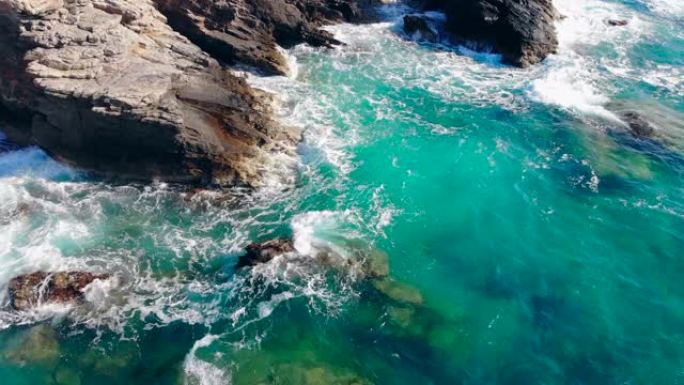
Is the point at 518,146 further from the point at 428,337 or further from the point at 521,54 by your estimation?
the point at 428,337

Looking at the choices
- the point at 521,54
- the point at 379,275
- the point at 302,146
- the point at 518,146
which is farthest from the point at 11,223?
the point at 521,54

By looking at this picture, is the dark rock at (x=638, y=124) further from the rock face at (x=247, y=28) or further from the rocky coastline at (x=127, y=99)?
the rocky coastline at (x=127, y=99)

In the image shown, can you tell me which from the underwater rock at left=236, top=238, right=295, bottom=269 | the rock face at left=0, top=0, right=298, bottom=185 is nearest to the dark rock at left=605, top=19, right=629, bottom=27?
the rock face at left=0, top=0, right=298, bottom=185

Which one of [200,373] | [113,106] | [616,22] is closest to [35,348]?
[200,373]

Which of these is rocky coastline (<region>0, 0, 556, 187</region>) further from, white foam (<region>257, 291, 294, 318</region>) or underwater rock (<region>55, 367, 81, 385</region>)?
underwater rock (<region>55, 367, 81, 385</region>)

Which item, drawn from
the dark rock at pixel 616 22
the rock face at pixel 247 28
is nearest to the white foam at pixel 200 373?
the rock face at pixel 247 28

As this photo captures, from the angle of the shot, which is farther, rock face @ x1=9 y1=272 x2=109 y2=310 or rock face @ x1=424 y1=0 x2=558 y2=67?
rock face @ x1=424 y1=0 x2=558 y2=67

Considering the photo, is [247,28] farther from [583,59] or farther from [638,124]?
[638,124]
